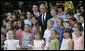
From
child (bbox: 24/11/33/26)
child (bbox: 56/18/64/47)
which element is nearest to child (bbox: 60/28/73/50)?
child (bbox: 56/18/64/47)

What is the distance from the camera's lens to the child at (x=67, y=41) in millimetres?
9781

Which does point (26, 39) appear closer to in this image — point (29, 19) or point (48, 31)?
point (48, 31)

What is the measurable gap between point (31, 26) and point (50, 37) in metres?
1.43

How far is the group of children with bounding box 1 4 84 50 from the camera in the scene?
9.87m

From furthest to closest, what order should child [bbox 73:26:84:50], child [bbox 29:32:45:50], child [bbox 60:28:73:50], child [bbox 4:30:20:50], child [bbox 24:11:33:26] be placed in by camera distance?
child [bbox 24:11:33:26] < child [bbox 4:30:20:50] < child [bbox 29:32:45:50] < child [bbox 60:28:73:50] < child [bbox 73:26:84:50]

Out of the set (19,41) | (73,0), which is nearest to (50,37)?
(19,41)

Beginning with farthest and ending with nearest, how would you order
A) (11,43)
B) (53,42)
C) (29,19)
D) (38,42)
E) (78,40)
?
(29,19) < (11,43) < (38,42) < (53,42) < (78,40)

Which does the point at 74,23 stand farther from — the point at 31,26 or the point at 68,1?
the point at 68,1

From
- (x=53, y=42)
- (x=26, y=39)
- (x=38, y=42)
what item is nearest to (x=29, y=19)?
(x=26, y=39)

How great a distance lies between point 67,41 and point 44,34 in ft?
4.66

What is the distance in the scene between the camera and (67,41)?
9.80 m

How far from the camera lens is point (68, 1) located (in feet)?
58.2

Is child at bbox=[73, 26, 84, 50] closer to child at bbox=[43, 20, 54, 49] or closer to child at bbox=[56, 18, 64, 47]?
child at bbox=[56, 18, 64, 47]

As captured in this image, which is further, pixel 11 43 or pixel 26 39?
pixel 26 39
